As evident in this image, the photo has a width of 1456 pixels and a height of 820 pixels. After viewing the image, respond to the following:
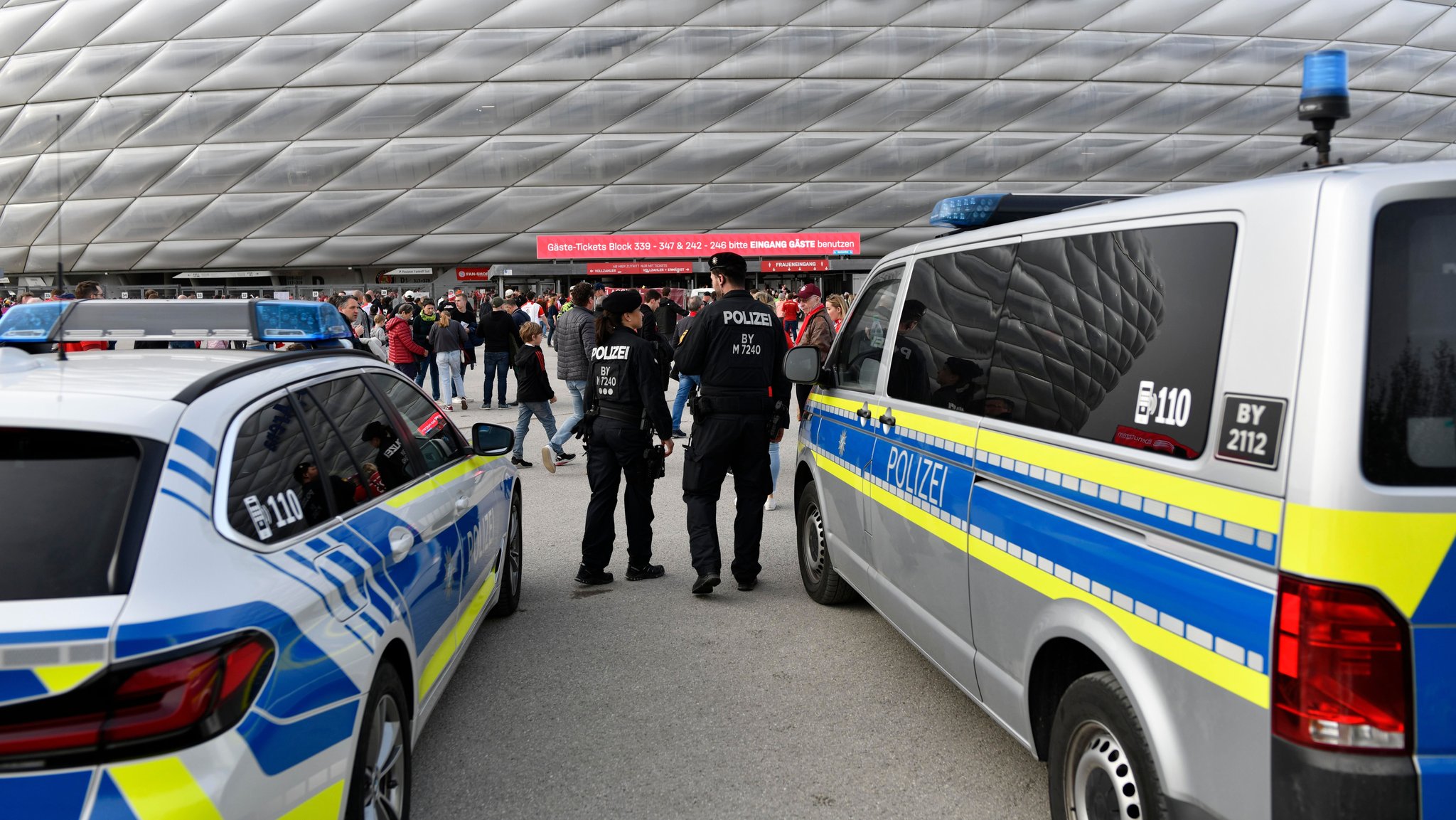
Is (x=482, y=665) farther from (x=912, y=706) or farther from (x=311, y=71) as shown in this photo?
(x=311, y=71)

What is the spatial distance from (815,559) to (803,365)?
119cm

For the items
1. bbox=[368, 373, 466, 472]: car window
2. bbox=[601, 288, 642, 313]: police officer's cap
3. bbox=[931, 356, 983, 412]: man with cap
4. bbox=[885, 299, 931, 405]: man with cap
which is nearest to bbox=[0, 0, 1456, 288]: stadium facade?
bbox=[601, 288, 642, 313]: police officer's cap

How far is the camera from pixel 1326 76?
9.38 ft

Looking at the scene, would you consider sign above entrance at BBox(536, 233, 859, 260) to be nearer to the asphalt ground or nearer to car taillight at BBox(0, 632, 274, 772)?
the asphalt ground

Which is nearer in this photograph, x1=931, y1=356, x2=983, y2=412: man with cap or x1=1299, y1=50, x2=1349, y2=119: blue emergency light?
x1=1299, y1=50, x2=1349, y2=119: blue emergency light

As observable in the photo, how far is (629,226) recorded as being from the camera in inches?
1615

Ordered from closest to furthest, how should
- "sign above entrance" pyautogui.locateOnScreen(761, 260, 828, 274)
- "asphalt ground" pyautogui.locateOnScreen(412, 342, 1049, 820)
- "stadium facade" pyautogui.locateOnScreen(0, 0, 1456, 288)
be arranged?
"asphalt ground" pyautogui.locateOnScreen(412, 342, 1049, 820)
"stadium facade" pyautogui.locateOnScreen(0, 0, 1456, 288)
"sign above entrance" pyautogui.locateOnScreen(761, 260, 828, 274)

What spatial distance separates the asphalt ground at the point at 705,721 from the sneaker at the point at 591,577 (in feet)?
0.24

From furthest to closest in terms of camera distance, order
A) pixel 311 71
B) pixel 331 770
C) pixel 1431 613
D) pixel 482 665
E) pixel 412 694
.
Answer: pixel 311 71, pixel 482 665, pixel 412 694, pixel 331 770, pixel 1431 613

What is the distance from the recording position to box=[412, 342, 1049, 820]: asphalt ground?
11.1 ft

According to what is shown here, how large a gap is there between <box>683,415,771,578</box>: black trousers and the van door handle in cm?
252

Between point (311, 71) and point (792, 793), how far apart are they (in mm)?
41324

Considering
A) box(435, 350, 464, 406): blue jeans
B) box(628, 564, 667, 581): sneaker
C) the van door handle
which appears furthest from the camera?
box(435, 350, 464, 406): blue jeans

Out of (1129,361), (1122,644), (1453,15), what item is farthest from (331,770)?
(1453,15)
